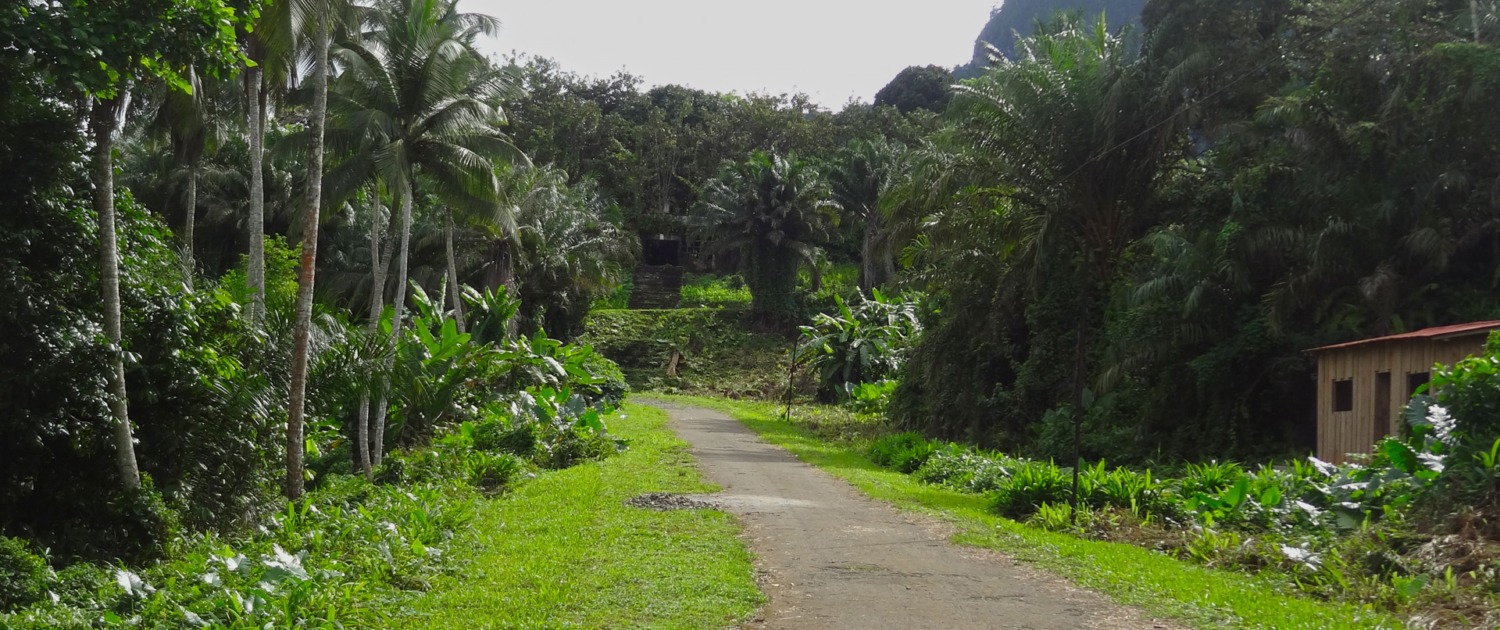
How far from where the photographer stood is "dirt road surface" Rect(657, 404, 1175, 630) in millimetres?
8141

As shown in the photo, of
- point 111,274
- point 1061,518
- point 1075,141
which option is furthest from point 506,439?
point 1075,141

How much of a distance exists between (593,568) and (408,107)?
422 inches

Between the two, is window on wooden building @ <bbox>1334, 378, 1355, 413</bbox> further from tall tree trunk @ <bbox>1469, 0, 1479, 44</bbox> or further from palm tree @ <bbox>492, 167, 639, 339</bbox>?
palm tree @ <bbox>492, 167, 639, 339</bbox>

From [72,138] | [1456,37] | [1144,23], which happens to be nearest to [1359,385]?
[1456,37]

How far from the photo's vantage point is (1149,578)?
9.50m

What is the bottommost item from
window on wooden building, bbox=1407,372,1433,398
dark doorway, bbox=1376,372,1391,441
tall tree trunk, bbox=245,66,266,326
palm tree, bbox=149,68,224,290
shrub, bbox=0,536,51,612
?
shrub, bbox=0,536,51,612

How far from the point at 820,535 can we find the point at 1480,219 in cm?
1226

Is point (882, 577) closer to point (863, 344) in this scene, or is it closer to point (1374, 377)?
point (1374, 377)

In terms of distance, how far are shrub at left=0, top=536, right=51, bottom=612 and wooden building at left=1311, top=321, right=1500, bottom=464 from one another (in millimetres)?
13863

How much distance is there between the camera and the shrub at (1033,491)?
14188 millimetres

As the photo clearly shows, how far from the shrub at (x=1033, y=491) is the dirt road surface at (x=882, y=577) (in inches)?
56.2

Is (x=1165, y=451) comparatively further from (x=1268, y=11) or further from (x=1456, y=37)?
(x=1268, y=11)

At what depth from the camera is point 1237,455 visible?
19453 mm

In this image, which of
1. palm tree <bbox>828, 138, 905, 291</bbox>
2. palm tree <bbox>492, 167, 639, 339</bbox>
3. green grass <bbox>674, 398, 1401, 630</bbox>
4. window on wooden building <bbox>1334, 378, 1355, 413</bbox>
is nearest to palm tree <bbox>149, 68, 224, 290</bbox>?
green grass <bbox>674, 398, 1401, 630</bbox>
